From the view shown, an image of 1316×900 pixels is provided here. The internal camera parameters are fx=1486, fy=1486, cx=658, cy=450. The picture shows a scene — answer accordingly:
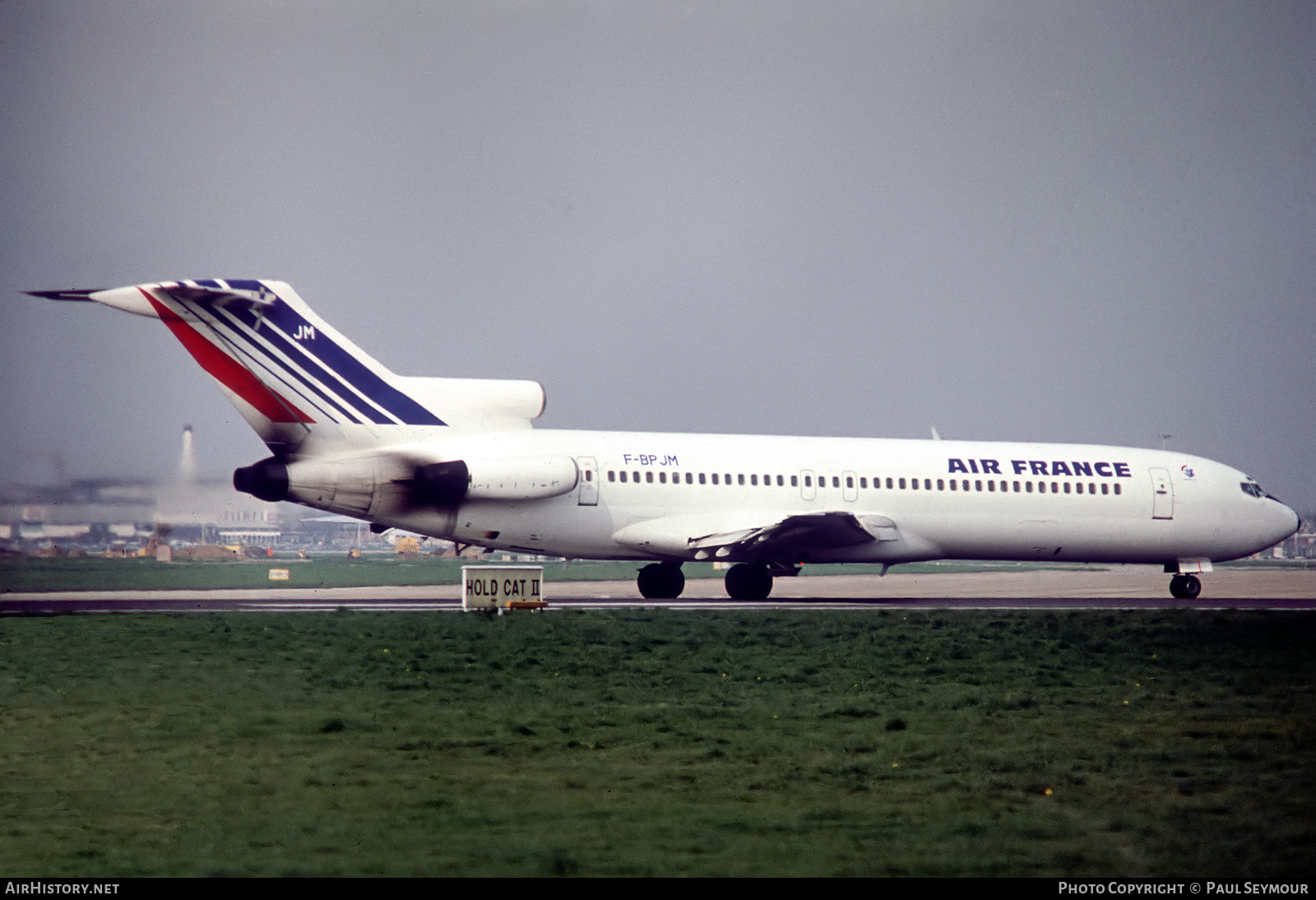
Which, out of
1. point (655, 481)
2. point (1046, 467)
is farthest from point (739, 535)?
point (1046, 467)

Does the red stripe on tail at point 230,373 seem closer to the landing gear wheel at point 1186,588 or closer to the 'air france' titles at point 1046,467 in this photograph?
the 'air france' titles at point 1046,467

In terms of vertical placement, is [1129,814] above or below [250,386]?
below

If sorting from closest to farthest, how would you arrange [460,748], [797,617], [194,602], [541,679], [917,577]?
[460,748] < [541,679] < [797,617] < [194,602] < [917,577]

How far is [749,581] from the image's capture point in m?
33.8

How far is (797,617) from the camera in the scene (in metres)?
25.4

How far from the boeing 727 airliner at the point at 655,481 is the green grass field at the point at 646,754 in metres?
7.87

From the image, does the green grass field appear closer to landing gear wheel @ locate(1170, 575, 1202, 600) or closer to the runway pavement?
the runway pavement

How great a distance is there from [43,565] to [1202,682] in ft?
74.3

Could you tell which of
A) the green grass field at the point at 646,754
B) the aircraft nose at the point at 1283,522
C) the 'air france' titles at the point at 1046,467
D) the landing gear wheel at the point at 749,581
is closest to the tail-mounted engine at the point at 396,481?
the landing gear wheel at the point at 749,581

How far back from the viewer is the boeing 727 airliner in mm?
28484

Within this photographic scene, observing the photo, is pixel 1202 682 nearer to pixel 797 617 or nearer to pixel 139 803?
pixel 797 617
